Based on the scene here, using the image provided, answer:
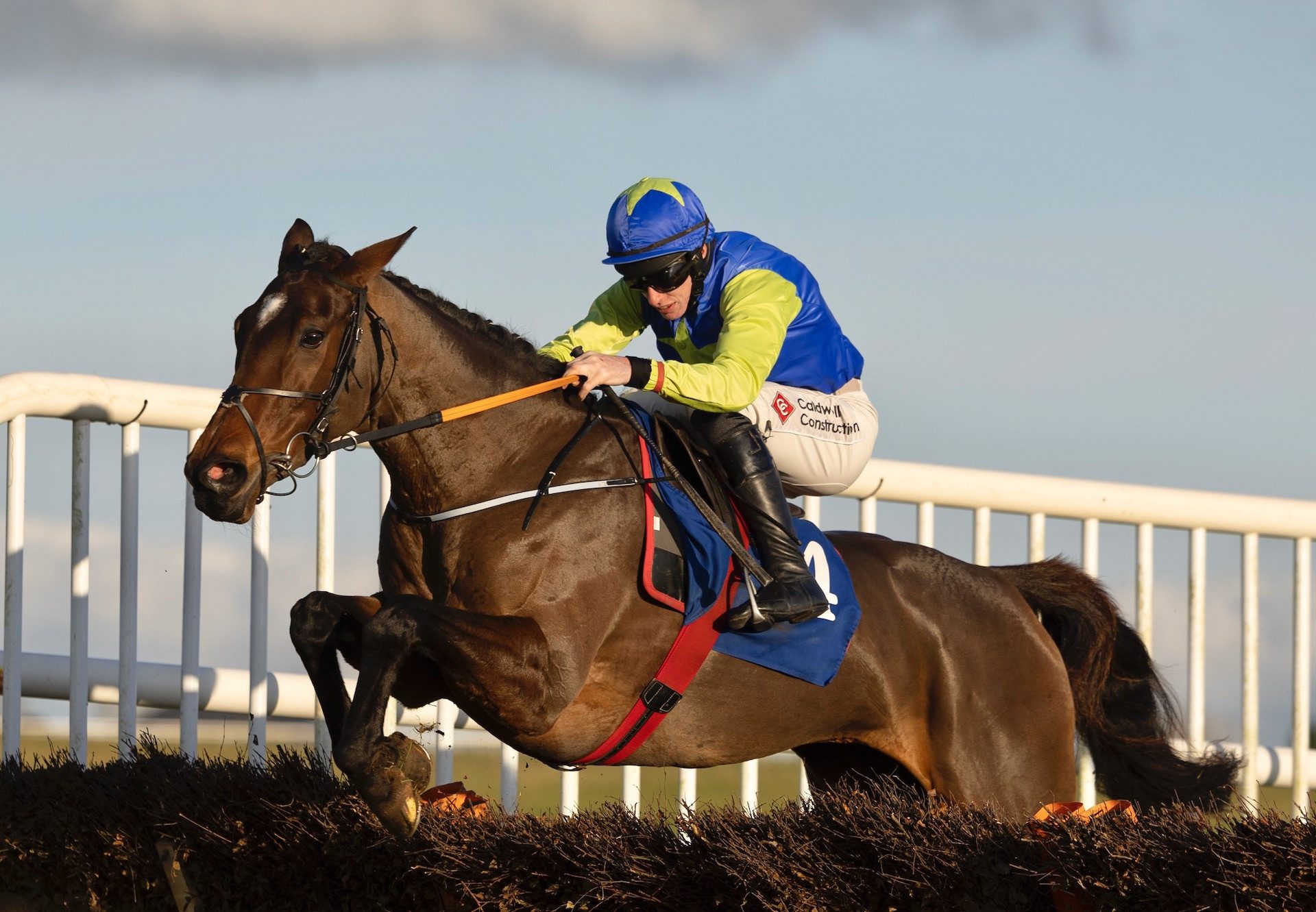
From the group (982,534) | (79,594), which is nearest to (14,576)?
(79,594)

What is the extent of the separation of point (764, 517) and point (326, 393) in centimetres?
121

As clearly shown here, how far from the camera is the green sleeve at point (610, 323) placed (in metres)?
4.74

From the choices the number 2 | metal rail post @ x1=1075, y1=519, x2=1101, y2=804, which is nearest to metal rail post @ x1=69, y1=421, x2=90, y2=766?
the number 2

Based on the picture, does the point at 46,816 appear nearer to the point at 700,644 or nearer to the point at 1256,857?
the point at 700,644

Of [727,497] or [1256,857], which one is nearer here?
[1256,857]

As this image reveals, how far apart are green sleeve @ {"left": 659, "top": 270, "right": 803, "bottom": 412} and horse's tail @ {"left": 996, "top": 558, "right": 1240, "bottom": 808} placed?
1506mm

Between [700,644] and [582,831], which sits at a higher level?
[700,644]

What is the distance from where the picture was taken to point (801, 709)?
4.40 meters

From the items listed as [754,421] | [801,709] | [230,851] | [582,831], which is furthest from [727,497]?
[230,851]

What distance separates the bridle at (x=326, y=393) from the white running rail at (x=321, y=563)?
1.77 metres

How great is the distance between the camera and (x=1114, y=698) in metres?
5.43

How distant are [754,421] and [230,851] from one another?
1844 millimetres

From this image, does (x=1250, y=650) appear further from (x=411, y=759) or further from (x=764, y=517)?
(x=411, y=759)

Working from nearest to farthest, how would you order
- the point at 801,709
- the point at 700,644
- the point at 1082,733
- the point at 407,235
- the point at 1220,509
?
the point at 407,235
the point at 700,644
the point at 801,709
the point at 1082,733
the point at 1220,509
